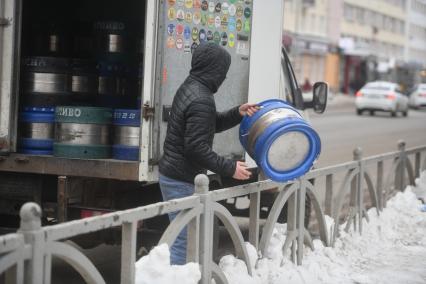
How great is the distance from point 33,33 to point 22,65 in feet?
1.93

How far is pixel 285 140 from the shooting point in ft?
17.9

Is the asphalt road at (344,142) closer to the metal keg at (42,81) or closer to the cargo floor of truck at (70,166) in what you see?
the cargo floor of truck at (70,166)

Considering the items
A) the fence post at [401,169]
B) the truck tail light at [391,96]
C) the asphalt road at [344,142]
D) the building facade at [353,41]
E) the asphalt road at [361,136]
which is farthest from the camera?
the building facade at [353,41]

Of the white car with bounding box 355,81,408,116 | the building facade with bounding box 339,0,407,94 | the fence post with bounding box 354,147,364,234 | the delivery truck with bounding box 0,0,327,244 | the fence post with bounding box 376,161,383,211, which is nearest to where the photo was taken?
the delivery truck with bounding box 0,0,327,244

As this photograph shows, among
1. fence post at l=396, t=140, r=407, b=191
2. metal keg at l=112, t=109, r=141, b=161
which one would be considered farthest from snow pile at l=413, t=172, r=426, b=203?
metal keg at l=112, t=109, r=141, b=161

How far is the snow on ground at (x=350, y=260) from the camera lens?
4.48 metres

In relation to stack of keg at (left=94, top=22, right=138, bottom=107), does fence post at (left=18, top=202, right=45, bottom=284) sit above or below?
below

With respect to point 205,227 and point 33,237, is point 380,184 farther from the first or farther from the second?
point 33,237

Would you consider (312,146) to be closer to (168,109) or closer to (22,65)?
(168,109)

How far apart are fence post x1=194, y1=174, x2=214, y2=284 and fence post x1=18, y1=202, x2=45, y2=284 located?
5.05 feet

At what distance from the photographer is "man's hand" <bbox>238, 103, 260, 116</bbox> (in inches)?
220

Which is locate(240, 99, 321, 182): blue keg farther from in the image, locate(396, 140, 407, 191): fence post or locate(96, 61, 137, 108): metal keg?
locate(396, 140, 407, 191): fence post

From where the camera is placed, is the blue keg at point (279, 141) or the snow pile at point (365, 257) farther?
the snow pile at point (365, 257)

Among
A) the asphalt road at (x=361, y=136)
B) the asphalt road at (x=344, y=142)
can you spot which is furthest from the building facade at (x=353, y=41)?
the asphalt road at (x=344, y=142)
